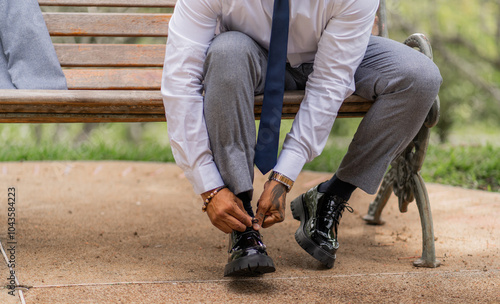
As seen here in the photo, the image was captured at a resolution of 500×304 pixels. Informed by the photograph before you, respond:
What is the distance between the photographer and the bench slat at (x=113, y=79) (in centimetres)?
266

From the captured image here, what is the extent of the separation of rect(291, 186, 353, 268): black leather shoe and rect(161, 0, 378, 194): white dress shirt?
0.27 meters

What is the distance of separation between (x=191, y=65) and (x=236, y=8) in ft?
0.86

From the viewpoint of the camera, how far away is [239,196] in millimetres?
1822

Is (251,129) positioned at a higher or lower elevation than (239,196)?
higher

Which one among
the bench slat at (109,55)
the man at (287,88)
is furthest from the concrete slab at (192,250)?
the bench slat at (109,55)

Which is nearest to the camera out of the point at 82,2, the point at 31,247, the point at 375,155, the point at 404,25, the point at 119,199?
the point at 375,155

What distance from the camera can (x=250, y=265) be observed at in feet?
5.65

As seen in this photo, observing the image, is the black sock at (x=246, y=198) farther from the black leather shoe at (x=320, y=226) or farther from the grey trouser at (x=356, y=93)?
the black leather shoe at (x=320, y=226)

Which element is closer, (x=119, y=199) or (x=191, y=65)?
(x=191, y=65)

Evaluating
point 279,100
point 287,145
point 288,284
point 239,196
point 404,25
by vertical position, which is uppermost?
point 279,100

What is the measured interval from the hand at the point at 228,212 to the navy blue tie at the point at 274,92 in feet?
0.53

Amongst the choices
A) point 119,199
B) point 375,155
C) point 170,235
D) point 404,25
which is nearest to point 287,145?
point 375,155

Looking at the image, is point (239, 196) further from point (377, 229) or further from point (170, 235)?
point (377, 229)

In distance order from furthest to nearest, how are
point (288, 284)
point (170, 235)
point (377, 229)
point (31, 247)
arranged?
point (377, 229), point (170, 235), point (31, 247), point (288, 284)
